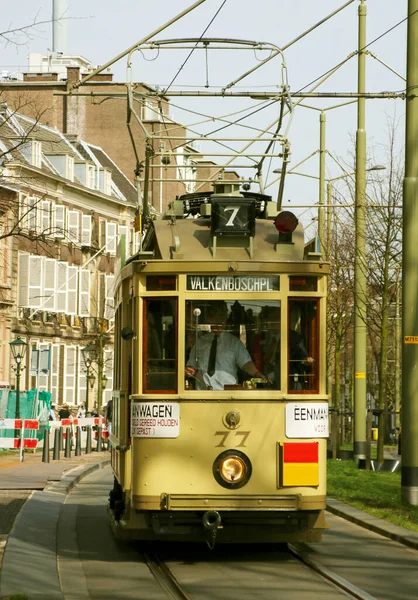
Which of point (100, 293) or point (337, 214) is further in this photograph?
point (100, 293)

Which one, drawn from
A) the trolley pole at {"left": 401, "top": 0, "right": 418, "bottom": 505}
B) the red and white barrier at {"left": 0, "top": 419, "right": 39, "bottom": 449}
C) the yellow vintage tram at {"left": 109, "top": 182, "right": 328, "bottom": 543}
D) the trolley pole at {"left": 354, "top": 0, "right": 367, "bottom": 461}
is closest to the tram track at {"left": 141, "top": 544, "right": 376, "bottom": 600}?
the yellow vintage tram at {"left": 109, "top": 182, "right": 328, "bottom": 543}

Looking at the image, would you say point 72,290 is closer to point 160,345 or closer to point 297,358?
point 160,345

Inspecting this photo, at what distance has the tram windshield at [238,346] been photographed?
1181cm

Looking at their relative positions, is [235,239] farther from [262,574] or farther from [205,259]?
[262,574]

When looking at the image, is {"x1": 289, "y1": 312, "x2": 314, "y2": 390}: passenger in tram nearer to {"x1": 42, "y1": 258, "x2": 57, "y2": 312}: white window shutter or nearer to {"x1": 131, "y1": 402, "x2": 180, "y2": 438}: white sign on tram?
{"x1": 131, "y1": 402, "x2": 180, "y2": 438}: white sign on tram

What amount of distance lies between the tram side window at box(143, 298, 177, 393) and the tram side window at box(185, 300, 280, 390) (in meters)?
0.14

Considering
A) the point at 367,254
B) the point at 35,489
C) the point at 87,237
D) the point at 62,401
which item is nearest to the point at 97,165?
the point at 87,237

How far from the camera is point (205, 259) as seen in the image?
11930 millimetres

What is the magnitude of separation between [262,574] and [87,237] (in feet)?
186

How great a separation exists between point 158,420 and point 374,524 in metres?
4.15

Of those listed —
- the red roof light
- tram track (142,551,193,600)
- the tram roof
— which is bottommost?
tram track (142,551,193,600)

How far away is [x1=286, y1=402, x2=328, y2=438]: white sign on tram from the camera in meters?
11.8

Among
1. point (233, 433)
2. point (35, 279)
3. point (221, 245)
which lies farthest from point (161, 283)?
point (35, 279)

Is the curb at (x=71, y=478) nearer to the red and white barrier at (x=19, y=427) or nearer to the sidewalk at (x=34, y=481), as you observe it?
the sidewalk at (x=34, y=481)
